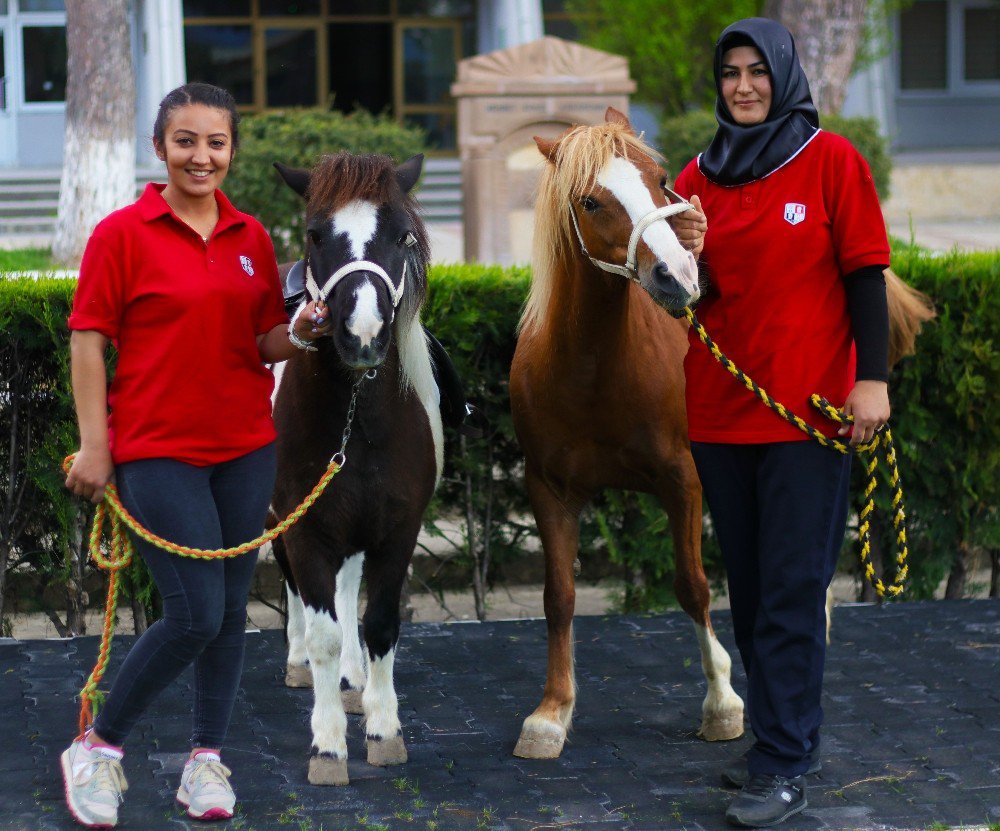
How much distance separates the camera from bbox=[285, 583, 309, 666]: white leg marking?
5.02m

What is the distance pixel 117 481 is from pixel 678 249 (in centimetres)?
165

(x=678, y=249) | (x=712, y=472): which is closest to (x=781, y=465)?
(x=712, y=472)

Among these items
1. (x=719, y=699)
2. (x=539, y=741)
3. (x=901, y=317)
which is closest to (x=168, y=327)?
(x=539, y=741)

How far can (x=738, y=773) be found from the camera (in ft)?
13.1

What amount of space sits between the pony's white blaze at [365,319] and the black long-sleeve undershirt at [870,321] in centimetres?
134

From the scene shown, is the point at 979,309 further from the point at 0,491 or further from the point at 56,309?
the point at 0,491

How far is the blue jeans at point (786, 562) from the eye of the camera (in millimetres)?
3713

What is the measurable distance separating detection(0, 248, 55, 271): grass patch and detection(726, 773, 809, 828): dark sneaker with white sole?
1042cm

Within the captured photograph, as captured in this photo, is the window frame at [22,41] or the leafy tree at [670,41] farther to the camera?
the window frame at [22,41]

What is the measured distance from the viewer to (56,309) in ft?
17.4

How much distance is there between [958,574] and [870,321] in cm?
305

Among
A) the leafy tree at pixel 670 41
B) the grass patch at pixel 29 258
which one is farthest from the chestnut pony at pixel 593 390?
the leafy tree at pixel 670 41

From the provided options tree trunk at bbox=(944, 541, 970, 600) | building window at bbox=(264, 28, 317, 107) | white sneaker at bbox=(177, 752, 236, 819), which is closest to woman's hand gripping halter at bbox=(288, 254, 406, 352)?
white sneaker at bbox=(177, 752, 236, 819)

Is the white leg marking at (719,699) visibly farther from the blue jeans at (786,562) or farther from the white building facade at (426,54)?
the white building facade at (426,54)
